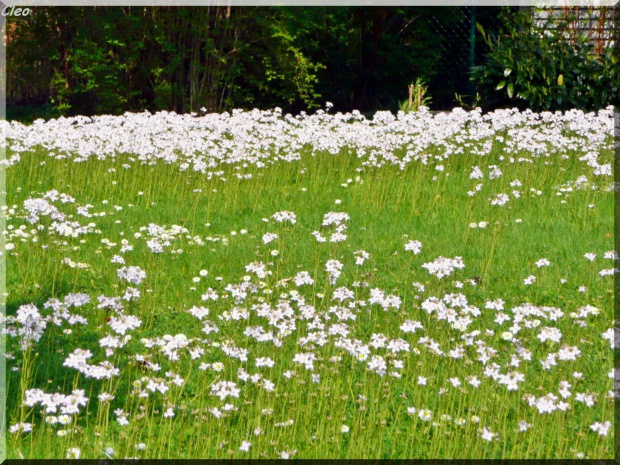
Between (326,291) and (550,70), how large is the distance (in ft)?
31.8

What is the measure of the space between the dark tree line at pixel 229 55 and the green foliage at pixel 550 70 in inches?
161

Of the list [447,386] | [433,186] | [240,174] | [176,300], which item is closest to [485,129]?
[433,186]

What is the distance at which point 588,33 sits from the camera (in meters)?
14.6

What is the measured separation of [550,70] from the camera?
13.5 metres

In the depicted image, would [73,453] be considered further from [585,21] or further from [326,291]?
[585,21]

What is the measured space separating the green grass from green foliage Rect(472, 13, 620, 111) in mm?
3684

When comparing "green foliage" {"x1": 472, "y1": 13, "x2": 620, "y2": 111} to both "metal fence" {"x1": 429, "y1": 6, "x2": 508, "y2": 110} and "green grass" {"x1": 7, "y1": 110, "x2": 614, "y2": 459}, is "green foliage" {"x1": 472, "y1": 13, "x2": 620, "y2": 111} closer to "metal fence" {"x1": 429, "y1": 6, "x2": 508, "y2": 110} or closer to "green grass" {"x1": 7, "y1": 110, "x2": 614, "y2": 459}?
"green grass" {"x1": 7, "y1": 110, "x2": 614, "y2": 459}

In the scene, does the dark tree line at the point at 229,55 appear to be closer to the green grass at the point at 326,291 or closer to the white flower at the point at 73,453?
the green grass at the point at 326,291

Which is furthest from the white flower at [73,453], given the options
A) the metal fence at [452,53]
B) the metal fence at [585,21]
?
the metal fence at [452,53]

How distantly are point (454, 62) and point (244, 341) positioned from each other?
1594 cm

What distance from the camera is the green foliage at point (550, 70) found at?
13.4 metres

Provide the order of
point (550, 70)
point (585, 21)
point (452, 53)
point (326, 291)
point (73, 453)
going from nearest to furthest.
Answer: point (73, 453)
point (326, 291)
point (550, 70)
point (585, 21)
point (452, 53)

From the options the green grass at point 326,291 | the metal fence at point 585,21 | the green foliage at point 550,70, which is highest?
the metal fence at point 585,21

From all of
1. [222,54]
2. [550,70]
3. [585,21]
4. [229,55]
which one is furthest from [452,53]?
[222,54]
